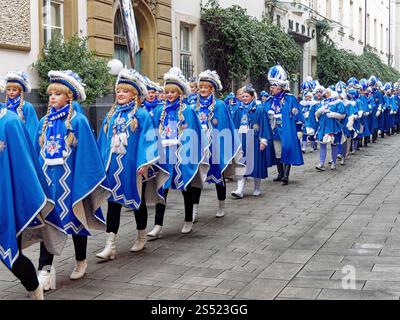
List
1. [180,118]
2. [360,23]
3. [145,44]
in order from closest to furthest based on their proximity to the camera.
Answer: [180,118] → [145,44] → [360,23]

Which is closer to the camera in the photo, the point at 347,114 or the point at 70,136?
the point at 70,136

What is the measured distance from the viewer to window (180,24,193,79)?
18281mm

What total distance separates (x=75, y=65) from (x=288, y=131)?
13.2 feet

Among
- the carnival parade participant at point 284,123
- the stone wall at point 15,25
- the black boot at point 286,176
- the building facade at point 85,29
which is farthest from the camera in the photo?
the black boot at point 286,176

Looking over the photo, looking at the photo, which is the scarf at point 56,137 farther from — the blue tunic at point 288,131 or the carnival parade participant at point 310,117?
the carnival parade participant at point 310,117

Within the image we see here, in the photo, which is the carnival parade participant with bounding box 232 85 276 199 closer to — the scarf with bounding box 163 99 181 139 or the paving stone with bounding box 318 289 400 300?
the scarf with bounding box 163 99 181 139

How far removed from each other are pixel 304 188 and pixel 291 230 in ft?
11.7

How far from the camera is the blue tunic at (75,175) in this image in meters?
5.35

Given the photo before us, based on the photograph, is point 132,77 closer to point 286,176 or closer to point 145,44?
point 286,176

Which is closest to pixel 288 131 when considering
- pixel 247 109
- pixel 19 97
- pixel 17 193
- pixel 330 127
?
pixel 247 109

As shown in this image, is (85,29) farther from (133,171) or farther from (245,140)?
(133,171)

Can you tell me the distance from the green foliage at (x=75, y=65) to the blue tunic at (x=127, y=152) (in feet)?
18.2

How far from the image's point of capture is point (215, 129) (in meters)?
8.27

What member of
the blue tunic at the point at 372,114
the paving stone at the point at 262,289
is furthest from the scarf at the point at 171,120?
the blue tunic at the point at 372,114
